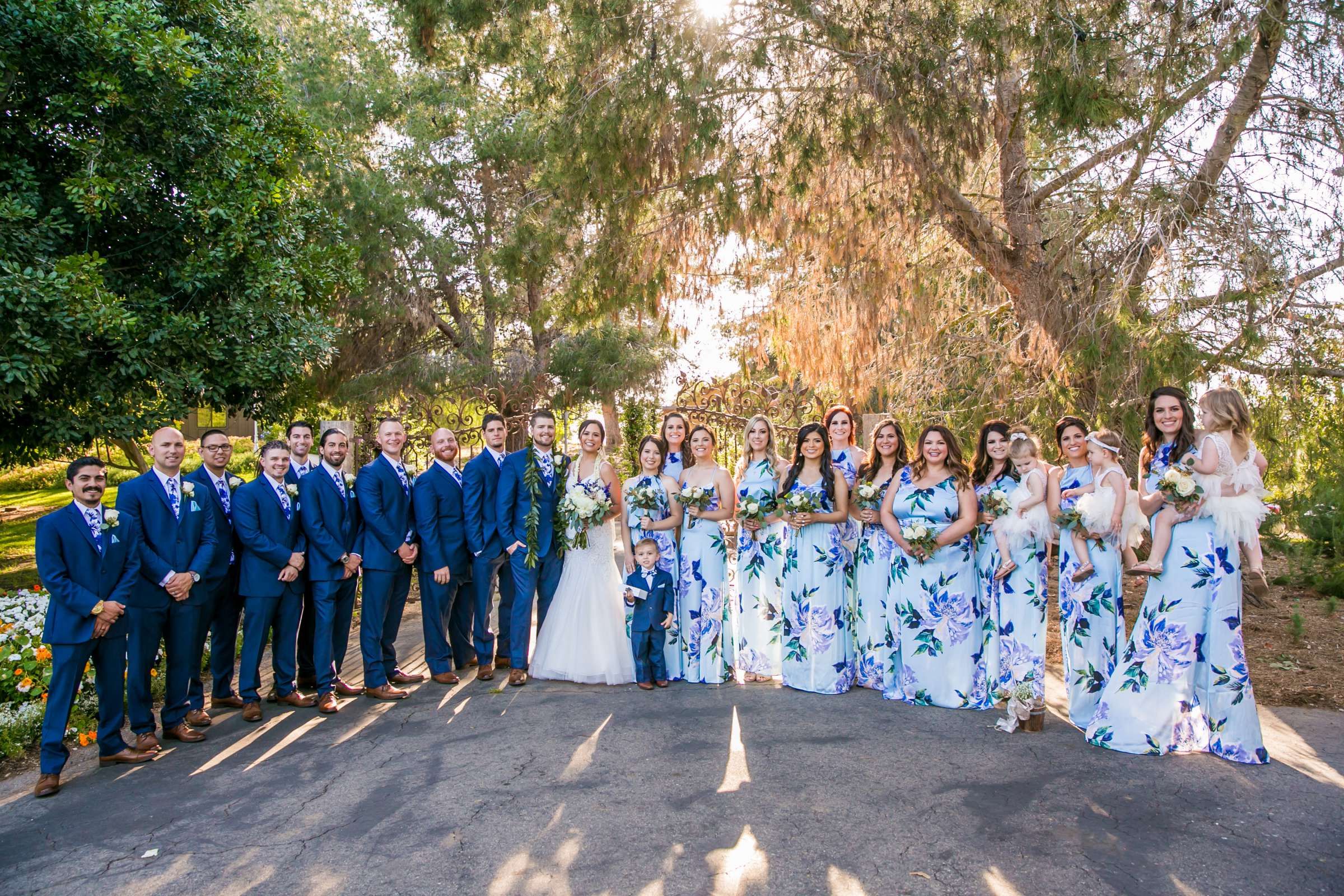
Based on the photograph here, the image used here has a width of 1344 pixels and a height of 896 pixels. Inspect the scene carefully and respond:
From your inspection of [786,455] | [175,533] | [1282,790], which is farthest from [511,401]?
[1282,790]

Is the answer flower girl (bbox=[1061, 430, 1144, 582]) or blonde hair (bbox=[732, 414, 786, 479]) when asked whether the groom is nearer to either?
blonde hair (bbox=[732, 414, 786, 479])

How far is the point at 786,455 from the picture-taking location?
12.5 m

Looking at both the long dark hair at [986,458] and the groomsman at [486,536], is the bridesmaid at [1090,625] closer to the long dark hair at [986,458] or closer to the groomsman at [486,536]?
the long dark hair at [986,458]

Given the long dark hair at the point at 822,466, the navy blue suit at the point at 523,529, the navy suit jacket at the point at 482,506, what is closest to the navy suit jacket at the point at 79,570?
the navy suit jacket at the point at 482,506

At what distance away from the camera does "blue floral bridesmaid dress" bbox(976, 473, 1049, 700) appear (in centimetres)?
571

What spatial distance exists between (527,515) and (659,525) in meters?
1.07

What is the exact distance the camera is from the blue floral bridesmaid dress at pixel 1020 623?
5.71m

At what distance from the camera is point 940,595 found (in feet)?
20.0

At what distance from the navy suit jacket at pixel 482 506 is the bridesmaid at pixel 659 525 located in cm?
105

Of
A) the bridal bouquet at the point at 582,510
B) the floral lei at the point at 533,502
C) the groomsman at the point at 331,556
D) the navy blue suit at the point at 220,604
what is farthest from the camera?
the floral lei at the point at 533,502

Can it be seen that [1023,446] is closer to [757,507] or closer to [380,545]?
[757,507]

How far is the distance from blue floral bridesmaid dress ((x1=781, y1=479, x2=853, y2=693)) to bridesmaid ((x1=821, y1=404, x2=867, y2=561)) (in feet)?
0.66

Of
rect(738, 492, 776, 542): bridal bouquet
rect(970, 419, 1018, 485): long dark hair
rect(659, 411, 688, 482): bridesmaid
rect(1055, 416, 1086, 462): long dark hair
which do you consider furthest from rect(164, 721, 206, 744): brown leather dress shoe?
rect(1055, 416, 1086, 462): long dark hair

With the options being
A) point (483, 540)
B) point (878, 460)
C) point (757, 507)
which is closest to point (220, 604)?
point (483, 540)
